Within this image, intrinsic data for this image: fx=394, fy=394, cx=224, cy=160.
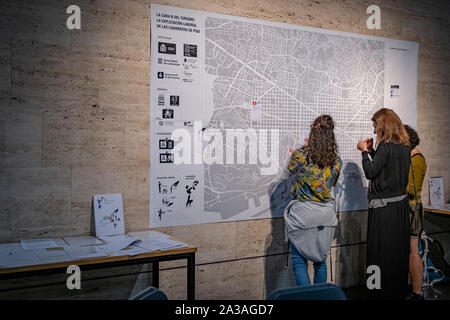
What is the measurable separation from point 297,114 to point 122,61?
1560 millimetres

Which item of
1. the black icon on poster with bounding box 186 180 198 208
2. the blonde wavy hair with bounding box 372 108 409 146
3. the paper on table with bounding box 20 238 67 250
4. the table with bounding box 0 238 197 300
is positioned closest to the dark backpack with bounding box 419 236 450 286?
the blonde wavy hair with bounding box 372 108 409 146

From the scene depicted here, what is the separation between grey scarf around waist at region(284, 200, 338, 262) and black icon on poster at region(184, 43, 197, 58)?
137cm

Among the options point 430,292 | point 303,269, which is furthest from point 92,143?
point 430,292

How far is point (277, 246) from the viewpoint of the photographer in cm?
342

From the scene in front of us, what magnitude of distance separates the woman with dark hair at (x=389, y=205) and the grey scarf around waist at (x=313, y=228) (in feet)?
1.58

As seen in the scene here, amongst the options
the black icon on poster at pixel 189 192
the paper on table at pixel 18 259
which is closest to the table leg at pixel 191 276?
the black icon on poster at pixel 189 192

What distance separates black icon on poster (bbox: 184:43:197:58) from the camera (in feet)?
9.79

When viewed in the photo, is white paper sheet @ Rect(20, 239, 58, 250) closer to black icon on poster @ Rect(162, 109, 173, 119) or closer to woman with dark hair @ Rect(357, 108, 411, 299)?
black icon on poster @ Rect(162, 109, 173, 119)

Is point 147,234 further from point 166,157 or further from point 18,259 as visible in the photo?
point 18,259

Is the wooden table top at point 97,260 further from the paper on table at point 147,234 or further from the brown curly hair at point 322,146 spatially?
the brown curly hair at point 322,146

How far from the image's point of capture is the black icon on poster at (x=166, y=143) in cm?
291

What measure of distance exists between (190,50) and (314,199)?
1453 millimetres
